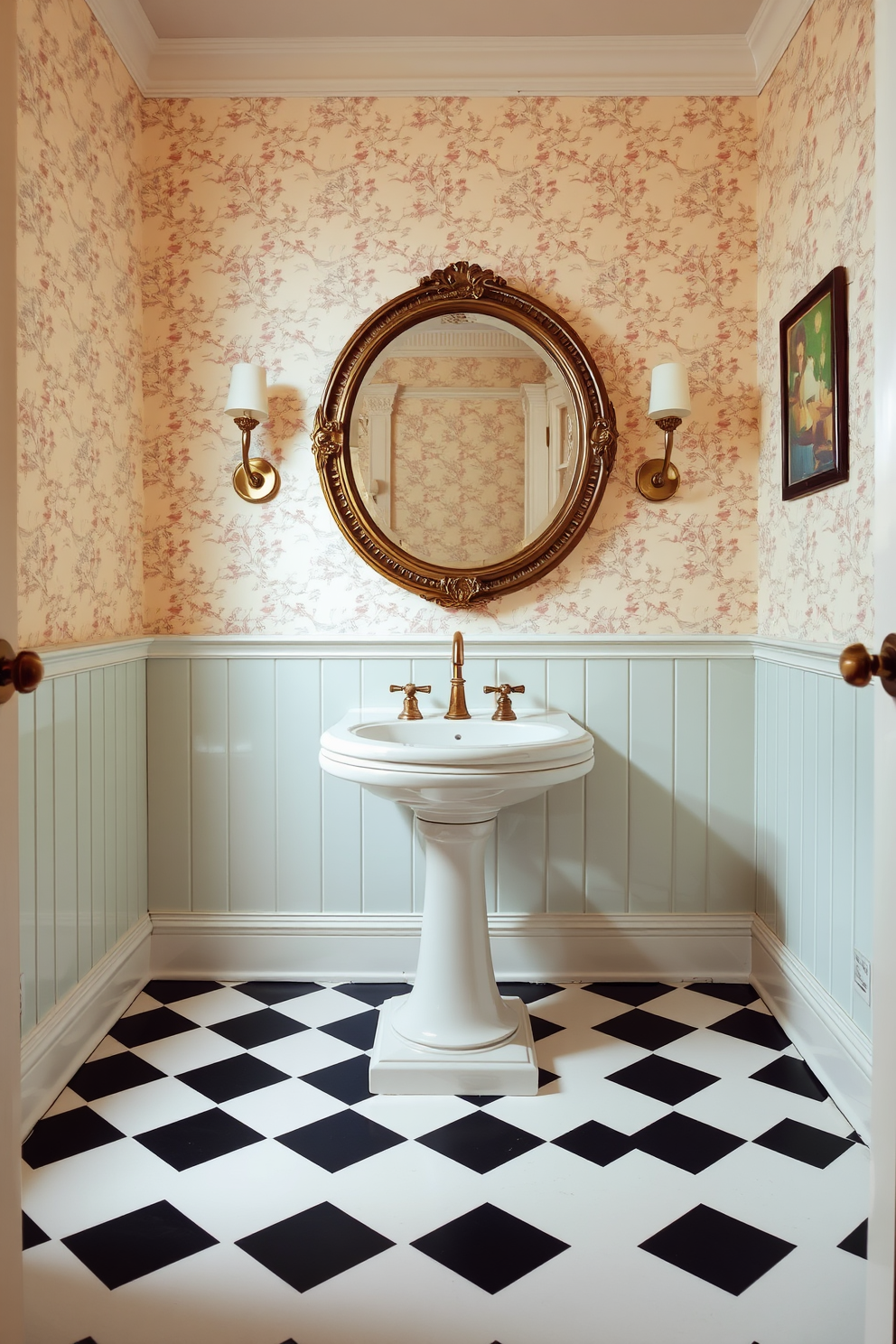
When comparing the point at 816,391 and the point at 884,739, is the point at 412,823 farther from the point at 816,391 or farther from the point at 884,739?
the point at 884,739

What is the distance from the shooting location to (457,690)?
244 cm

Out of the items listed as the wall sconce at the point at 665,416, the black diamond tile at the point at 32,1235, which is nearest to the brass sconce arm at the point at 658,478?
the wall sconce at the point at 665,416

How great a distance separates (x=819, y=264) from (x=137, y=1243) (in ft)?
7.56

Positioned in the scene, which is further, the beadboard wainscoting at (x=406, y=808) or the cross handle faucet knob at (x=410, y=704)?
the beadboard wainscoting at (x=406, y=808)

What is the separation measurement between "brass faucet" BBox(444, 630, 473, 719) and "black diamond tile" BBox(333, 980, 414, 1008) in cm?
73

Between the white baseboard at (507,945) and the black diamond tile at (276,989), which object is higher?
the white baseboard at (507,945)

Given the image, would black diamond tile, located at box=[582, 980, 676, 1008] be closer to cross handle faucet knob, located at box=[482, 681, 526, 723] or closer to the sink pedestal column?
the sink pedestal column

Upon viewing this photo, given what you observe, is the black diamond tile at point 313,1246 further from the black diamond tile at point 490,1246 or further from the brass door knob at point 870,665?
the brass door knob at point 870,665

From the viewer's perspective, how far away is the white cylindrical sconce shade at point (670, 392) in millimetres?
2398

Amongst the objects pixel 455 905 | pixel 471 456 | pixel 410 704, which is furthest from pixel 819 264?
pixel 455 905

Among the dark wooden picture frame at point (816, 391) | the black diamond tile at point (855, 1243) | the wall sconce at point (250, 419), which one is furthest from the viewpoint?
the wall sconce at point (250, 419)

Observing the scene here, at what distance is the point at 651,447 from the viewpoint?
100 inches

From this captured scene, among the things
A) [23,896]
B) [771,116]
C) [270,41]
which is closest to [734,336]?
[771,116]

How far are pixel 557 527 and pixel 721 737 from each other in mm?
735
